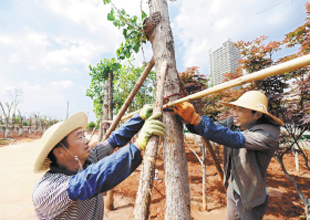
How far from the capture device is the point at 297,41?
10.7ft

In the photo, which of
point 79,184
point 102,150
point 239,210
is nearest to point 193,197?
point 239,210

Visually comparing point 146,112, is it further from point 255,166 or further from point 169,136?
point 255,166

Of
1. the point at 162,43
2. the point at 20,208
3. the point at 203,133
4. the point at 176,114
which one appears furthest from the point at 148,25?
the point at 20,208

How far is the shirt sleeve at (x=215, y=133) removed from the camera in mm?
1514

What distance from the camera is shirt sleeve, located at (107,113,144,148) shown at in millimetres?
1852

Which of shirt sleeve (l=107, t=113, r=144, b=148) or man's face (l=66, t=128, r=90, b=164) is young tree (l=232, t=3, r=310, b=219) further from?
man's face (l=66, t=128, r=90, b=164)

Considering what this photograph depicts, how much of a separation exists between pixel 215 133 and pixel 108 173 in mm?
1115

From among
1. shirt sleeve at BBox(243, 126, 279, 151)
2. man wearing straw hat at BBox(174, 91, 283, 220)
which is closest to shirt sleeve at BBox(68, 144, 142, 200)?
man wearing straw hat at BBox(174, 91, 283, 220)

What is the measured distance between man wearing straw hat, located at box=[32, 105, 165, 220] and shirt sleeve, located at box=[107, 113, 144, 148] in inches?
0.5

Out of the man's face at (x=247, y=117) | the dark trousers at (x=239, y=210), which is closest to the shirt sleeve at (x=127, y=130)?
the man's face at (x=247, y=117)

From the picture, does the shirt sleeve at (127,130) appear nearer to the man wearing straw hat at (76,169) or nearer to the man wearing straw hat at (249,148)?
the man wearing straw hat at (76,169)

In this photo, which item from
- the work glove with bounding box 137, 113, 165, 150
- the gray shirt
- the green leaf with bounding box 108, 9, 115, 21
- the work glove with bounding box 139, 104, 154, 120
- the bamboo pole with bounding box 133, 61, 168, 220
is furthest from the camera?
the green leaf with bounding box 108, 9, 115, 21

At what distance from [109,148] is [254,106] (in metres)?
2.07

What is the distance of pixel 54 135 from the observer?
137cm
